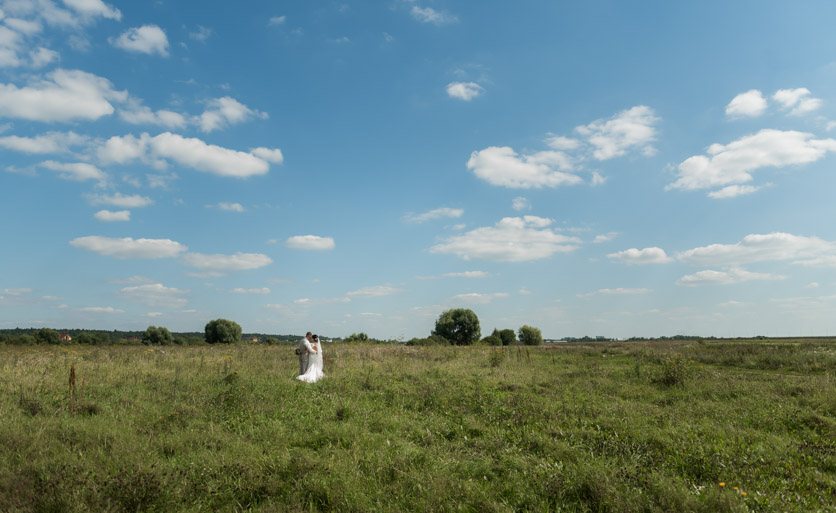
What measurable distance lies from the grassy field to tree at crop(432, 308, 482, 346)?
197 feet

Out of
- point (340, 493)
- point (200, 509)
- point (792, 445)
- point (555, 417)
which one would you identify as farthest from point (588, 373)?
point (200, 509)

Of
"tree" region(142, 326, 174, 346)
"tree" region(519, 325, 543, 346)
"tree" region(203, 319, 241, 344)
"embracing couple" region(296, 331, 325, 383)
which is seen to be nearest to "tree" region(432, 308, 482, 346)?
"tree" region(519, 325, 543, 346)

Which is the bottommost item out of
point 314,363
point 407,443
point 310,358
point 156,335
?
point 156,335

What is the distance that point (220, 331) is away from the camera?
84.9 metres

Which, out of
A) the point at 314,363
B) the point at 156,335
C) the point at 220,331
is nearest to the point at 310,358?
the point at 314,363

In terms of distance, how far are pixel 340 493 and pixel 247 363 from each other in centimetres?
1262

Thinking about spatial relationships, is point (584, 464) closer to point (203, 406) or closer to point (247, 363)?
point (203, 406)

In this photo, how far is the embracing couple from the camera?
47.5ft

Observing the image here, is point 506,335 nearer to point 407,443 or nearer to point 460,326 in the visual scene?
point 460,326

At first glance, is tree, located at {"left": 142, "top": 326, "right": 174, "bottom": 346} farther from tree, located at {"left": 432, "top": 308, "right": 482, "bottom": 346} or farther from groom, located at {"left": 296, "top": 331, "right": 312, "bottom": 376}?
groom, located at {"left": 296, "top": 331, "right": 312, "bottom": 376}

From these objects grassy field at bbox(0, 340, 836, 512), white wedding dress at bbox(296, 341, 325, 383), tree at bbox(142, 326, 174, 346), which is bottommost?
tree at bbox(142, 326, 174, 346)

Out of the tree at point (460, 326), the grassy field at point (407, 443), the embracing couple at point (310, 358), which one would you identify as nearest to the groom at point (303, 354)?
the embracing couple at point (310, 358)

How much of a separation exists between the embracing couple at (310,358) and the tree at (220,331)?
77.7m

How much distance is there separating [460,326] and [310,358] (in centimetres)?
6131
